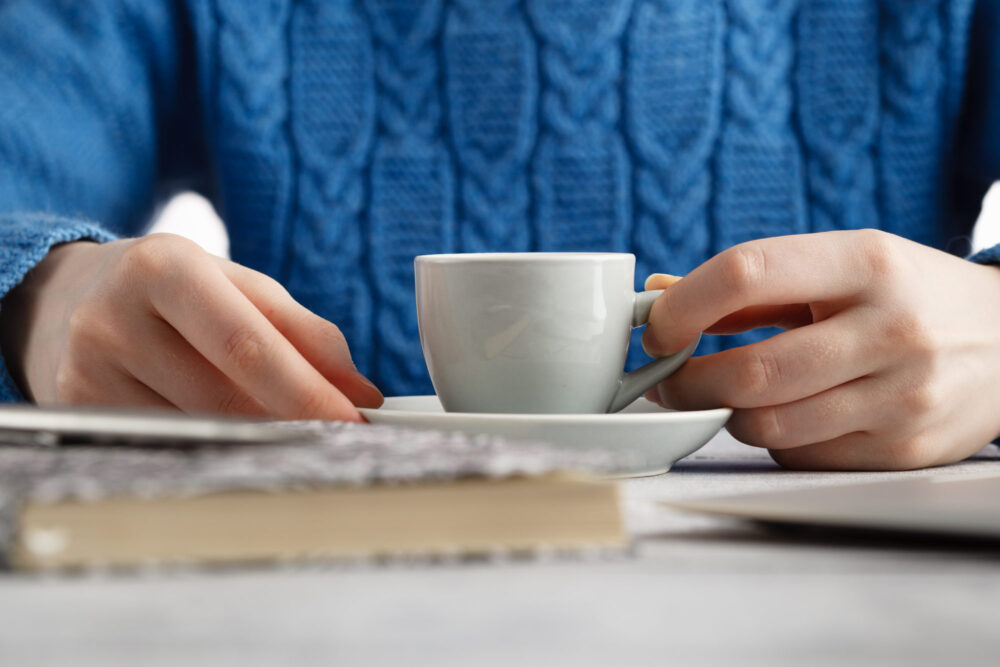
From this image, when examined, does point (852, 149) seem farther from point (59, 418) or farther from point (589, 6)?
point (59, 418)

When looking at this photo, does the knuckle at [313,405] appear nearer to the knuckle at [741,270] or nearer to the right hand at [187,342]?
the right hand at [187,342]

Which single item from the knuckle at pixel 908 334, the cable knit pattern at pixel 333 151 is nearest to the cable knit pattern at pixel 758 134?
the cable knit pattern at pixel 333 151

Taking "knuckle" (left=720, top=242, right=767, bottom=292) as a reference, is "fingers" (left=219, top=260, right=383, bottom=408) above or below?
below

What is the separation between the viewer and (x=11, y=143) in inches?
37.4

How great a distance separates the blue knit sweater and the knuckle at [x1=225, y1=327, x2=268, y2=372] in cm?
53

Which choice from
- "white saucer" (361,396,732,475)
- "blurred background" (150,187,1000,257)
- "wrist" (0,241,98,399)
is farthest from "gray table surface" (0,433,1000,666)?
"blurred background" (150,187,1000,257)

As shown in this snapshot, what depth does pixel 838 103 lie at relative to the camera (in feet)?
3.40

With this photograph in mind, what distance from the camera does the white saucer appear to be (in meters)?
0.44

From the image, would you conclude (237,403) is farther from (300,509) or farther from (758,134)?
(758,134)

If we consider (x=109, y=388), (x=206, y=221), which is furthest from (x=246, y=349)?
(x=206, y=221)

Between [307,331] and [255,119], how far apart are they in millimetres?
551

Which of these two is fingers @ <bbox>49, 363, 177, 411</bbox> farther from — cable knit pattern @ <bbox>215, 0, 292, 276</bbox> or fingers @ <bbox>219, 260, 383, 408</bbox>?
cable knit pattern @ <bbox>215, 0, 292, 276</bbox>

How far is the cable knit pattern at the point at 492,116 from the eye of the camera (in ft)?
3.39

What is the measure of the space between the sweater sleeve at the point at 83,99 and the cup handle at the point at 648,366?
2.13 feet
